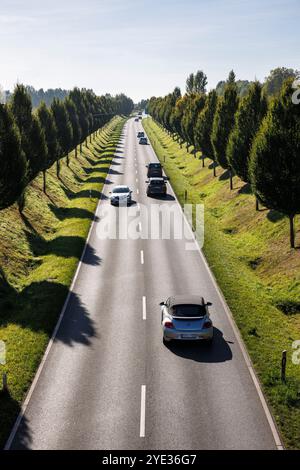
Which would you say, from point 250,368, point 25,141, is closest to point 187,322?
point 250,368

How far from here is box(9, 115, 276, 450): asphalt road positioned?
1265 centimetres

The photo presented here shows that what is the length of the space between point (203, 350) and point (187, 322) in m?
1.25

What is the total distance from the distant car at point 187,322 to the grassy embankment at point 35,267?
4064 millimetres

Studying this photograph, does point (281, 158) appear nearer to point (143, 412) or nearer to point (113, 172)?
point (143, 412)

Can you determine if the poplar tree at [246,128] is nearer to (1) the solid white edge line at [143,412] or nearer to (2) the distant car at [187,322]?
(2) the distant car at [187,322]

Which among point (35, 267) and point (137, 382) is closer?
point (137, 382)

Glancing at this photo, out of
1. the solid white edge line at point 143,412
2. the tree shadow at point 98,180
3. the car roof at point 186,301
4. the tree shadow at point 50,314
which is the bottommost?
the solid white edge line at point 143,412

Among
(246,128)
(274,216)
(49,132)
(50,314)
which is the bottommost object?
(50,314)

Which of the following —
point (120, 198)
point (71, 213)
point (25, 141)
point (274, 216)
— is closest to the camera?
point (274, 216)

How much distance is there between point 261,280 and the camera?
25.7 metres

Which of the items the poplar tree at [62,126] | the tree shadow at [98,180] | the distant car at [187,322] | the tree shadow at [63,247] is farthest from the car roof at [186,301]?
the tree shadow at [98,180]

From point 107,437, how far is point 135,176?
5002cm

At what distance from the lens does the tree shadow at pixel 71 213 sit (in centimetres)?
3847

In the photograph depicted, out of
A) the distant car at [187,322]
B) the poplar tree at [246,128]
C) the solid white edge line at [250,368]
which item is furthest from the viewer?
the poplar tree at [246,128]
